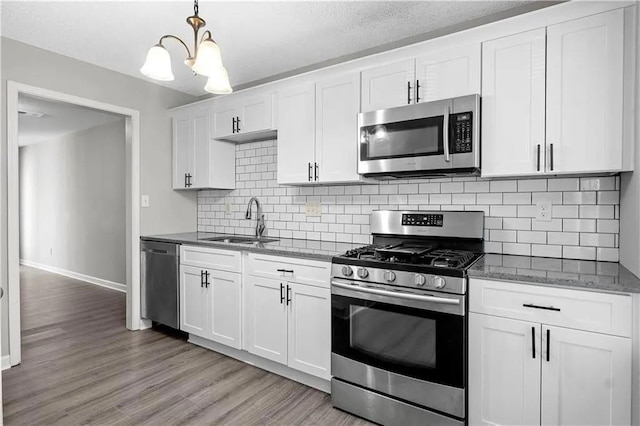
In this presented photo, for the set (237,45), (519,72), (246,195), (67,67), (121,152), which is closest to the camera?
(519,72)

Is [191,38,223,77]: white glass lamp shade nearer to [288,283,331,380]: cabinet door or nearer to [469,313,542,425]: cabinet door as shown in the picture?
[288,283,331,380]: cabinet door

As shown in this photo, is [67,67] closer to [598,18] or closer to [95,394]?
[95,394]

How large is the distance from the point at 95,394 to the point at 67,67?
2.67 metres

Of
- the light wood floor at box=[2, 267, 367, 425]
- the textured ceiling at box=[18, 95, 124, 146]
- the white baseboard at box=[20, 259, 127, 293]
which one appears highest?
the textured ceiling at box=[18, 95, 124, 146]

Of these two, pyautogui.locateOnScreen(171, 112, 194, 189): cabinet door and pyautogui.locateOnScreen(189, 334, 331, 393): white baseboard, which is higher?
pyautogui.locateOnScreen(171, 112, 194, 189): cabinet door

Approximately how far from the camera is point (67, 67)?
3.15m

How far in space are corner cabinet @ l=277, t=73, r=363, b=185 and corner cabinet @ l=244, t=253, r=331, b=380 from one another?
28.2 inches

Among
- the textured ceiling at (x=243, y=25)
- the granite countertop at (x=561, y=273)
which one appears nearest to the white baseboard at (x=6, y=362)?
Answer: the textured ceiling at (x=243, y=25)

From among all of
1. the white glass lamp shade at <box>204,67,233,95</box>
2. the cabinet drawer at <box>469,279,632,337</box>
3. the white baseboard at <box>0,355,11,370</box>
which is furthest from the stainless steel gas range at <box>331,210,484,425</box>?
the white baseboard at <box>0,355,11,370</box>

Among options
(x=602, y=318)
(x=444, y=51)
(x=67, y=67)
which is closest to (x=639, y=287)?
(x=602, y=318)

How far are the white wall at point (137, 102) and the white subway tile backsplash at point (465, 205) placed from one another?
731 mm

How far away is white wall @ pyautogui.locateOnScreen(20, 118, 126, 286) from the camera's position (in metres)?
5.16

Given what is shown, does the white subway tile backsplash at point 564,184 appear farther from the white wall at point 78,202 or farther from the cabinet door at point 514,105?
the white wall at point 78,202

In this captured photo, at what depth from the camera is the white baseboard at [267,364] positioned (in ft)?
8.12
